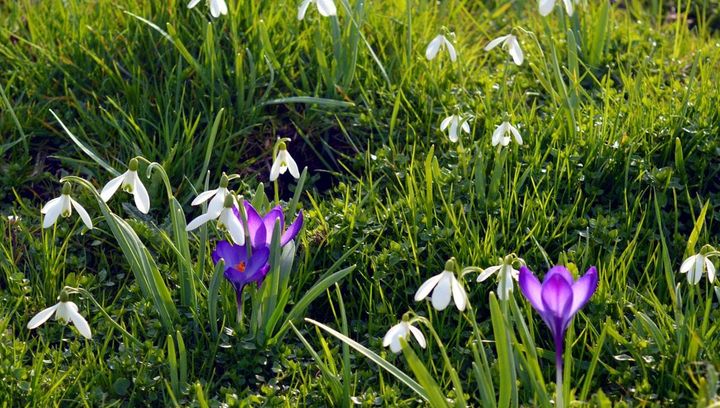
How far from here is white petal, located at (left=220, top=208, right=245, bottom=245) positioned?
2154 mm

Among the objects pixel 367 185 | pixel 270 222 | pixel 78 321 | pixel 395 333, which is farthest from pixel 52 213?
pixel 367 185

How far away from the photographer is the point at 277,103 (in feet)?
10.5

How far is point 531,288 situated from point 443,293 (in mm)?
194

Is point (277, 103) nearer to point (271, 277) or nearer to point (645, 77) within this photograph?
point (271, 277)

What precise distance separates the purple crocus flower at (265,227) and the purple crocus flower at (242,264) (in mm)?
38

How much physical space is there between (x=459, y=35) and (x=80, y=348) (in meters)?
1.83

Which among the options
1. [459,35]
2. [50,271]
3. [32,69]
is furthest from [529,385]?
[32,69]

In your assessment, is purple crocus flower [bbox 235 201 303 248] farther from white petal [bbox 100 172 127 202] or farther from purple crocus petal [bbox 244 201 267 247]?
white petal [bbox 100 172 127 202]

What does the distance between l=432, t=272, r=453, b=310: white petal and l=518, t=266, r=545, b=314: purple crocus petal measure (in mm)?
157

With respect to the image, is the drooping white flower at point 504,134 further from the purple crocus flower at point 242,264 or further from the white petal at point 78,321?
the white petal at point 78,321

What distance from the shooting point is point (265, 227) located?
2.37 m

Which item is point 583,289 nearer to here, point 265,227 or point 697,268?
point 697,268

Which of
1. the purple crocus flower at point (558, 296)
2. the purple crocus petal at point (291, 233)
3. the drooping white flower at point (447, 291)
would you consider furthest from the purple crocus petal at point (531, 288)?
the purple crocus petal at point (291, 233)

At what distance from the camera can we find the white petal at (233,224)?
7.07 ft
